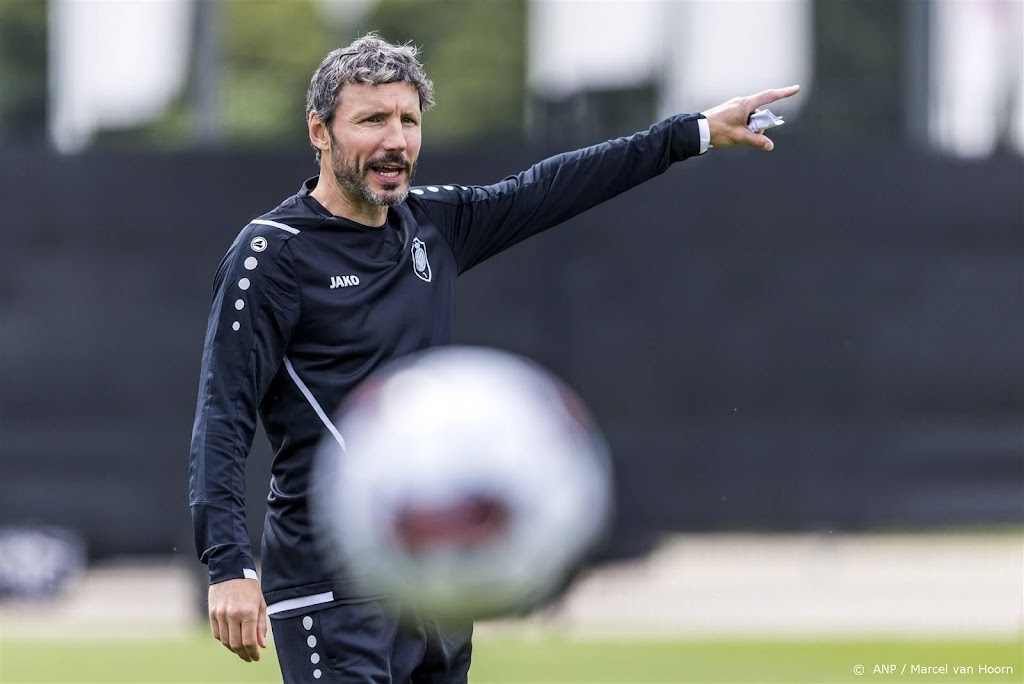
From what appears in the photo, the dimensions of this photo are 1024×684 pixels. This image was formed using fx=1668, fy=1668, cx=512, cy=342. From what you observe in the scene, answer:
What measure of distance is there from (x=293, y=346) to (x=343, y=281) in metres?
0.18

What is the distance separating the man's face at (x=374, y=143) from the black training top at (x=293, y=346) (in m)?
0.10

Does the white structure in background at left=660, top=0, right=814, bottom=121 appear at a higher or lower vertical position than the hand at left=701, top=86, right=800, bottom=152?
higher

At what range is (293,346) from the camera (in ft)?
12.1

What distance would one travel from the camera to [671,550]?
1006cm

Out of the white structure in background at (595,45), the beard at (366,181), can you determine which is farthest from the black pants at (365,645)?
the white structure in background at (595,45)

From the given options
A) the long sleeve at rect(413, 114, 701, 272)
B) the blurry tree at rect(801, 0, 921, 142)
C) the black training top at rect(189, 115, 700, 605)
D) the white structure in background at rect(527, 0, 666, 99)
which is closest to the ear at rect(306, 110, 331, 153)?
the black training top at rect(189, 115, 700, 605)

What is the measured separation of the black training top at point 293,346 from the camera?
140 inches

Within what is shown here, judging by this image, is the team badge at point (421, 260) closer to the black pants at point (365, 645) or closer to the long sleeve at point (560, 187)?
the long sleeve at point (560, 187)

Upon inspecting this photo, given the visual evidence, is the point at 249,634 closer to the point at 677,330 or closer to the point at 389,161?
the point at 389,161

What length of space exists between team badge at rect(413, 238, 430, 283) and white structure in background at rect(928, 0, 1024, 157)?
6.49m

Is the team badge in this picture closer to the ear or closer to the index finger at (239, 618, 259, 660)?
the ear

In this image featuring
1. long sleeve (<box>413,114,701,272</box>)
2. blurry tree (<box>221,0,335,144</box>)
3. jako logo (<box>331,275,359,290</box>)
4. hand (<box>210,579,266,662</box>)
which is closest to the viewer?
hand (<box>210,579,266,662</box>)

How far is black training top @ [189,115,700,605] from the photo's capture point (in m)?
3.55

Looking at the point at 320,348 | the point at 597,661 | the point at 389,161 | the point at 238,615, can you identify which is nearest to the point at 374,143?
the point at 389,161
